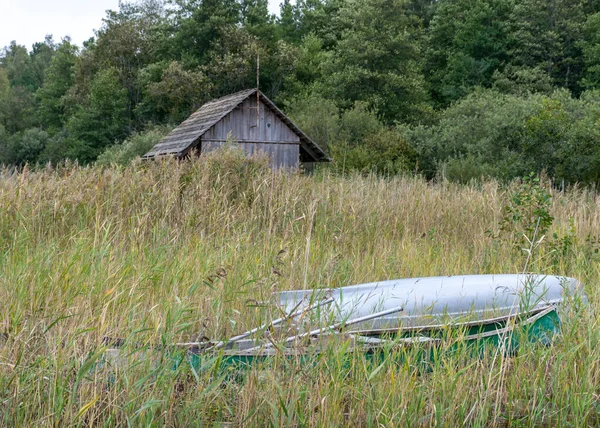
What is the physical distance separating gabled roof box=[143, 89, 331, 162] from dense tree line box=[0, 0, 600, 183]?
153cm

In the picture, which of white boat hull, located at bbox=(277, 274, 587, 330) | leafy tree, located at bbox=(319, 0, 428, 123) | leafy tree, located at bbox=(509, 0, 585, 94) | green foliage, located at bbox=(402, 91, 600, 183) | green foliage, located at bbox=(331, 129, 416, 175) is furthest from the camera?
leafy tree, located at bbox=(509, 0, 585, 94)

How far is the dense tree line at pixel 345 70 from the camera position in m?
31.9

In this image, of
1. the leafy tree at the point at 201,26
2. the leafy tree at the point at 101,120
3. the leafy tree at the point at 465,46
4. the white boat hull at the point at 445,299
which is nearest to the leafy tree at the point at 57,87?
the leafy tree at the point at 101,120

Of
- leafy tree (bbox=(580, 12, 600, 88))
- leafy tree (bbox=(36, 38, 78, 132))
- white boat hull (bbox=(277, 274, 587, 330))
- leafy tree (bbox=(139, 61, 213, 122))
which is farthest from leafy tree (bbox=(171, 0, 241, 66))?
white boat hull (bbox=(277, 274, 587, 330))

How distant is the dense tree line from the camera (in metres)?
31.9

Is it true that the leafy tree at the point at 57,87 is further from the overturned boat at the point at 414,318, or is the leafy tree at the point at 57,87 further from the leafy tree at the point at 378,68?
the overturned boat at the point at 414,318

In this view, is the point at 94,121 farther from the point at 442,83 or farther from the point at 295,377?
the point at 295,377

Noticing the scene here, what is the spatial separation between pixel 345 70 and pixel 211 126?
17.4 meters

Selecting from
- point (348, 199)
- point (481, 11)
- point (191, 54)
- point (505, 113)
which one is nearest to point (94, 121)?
point (191, 54)

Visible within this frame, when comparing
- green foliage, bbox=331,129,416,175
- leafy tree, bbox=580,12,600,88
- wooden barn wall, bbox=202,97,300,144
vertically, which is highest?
leafy tree, bbox=580,12,600,88

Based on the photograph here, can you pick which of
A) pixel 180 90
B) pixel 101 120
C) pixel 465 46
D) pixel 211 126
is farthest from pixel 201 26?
pixel 211 126

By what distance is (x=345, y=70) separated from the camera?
3878 cm

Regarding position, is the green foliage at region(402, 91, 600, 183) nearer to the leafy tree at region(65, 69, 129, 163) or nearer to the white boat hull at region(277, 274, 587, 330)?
the white boat hull at region(277, 274, 587, 330)

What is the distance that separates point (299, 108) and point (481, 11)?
15.8 meters
